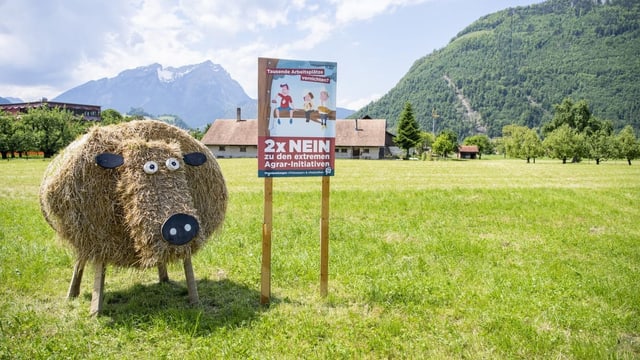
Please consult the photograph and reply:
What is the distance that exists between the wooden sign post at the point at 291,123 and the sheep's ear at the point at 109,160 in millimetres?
1739

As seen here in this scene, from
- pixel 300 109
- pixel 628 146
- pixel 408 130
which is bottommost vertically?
pixel 300 109

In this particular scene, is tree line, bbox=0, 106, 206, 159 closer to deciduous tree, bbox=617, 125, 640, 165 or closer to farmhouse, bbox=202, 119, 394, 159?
farmhouse, bbox=202, 119, 394, 159

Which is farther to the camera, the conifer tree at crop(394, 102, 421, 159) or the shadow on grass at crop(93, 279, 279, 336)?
the conifer tree at crop(394, 102, 421, 159)

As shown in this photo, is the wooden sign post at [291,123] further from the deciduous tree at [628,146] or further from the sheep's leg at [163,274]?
the deciduous tree at [628,146]

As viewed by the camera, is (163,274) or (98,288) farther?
Answer: (163,274)

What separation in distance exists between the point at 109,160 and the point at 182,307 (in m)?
2.13

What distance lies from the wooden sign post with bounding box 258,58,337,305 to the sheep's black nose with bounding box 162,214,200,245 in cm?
107

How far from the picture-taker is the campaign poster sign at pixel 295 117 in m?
5.23

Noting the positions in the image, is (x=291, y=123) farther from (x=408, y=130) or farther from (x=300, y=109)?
(x=408, y=130)

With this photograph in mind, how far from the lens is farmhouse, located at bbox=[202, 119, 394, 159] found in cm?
6575

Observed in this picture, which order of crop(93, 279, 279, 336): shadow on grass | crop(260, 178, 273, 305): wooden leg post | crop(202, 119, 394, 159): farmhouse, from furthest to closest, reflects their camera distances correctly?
crop(202, 119, 394, 159): farmhouse
crop(260, 178, 273, 305): wooden leg post
crop(93, 279, 279, 336): shadow on grass

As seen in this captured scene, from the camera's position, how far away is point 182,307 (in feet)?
17.4

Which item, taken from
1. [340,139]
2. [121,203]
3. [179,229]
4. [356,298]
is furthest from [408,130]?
[179,229]

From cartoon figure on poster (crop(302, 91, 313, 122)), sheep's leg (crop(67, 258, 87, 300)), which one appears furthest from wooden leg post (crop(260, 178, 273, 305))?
sheep's leg (crop(67, 258, 87, 300))
